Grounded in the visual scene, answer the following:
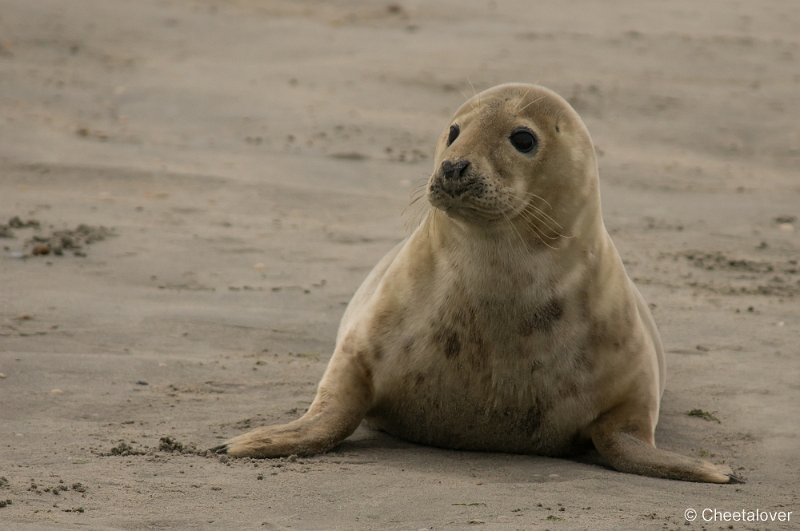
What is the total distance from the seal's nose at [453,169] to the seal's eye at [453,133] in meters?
0.33

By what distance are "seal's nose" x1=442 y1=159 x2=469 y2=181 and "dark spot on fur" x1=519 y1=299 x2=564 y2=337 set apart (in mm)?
570

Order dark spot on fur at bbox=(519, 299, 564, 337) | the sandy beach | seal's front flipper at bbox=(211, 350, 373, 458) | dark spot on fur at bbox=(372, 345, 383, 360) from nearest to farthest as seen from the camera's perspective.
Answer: the sandy beach
seal's front flipper at bbox=(211, 350, 373, 458)
dark spot on fur at bbox=(519, 299, 564, 337)
dark spot on fur at bbox=(372, 345, 383, 360)

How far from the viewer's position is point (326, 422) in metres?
4.89

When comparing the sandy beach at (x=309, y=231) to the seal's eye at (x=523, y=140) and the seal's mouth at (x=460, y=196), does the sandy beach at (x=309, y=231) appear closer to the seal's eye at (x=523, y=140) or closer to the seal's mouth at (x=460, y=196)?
the seal's eye at (x=523, y=140)

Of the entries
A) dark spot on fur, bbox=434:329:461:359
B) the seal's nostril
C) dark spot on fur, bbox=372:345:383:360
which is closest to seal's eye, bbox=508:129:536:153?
the seal's nostril

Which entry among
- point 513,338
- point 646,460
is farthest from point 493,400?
point 646,460

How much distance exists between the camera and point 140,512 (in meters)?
3.98

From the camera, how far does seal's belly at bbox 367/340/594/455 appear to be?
4.85 meters

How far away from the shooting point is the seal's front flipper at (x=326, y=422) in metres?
4.72

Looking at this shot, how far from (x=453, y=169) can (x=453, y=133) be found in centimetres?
39

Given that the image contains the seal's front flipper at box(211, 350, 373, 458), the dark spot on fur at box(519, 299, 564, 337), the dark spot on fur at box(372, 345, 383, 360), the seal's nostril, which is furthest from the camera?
the dark spot on fur at box(372, 345, 383, 360)

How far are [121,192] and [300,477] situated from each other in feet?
15.5

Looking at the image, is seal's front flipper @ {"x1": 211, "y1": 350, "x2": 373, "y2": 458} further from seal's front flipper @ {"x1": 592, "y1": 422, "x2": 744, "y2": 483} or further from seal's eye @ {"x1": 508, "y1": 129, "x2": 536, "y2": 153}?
seal's eye @ {"x1": 508, "y1": 129, "x2": 536, "y2": 153}

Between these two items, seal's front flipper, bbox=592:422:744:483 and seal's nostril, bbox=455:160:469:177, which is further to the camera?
seal's front flipper, bbox=592:422:744:483
